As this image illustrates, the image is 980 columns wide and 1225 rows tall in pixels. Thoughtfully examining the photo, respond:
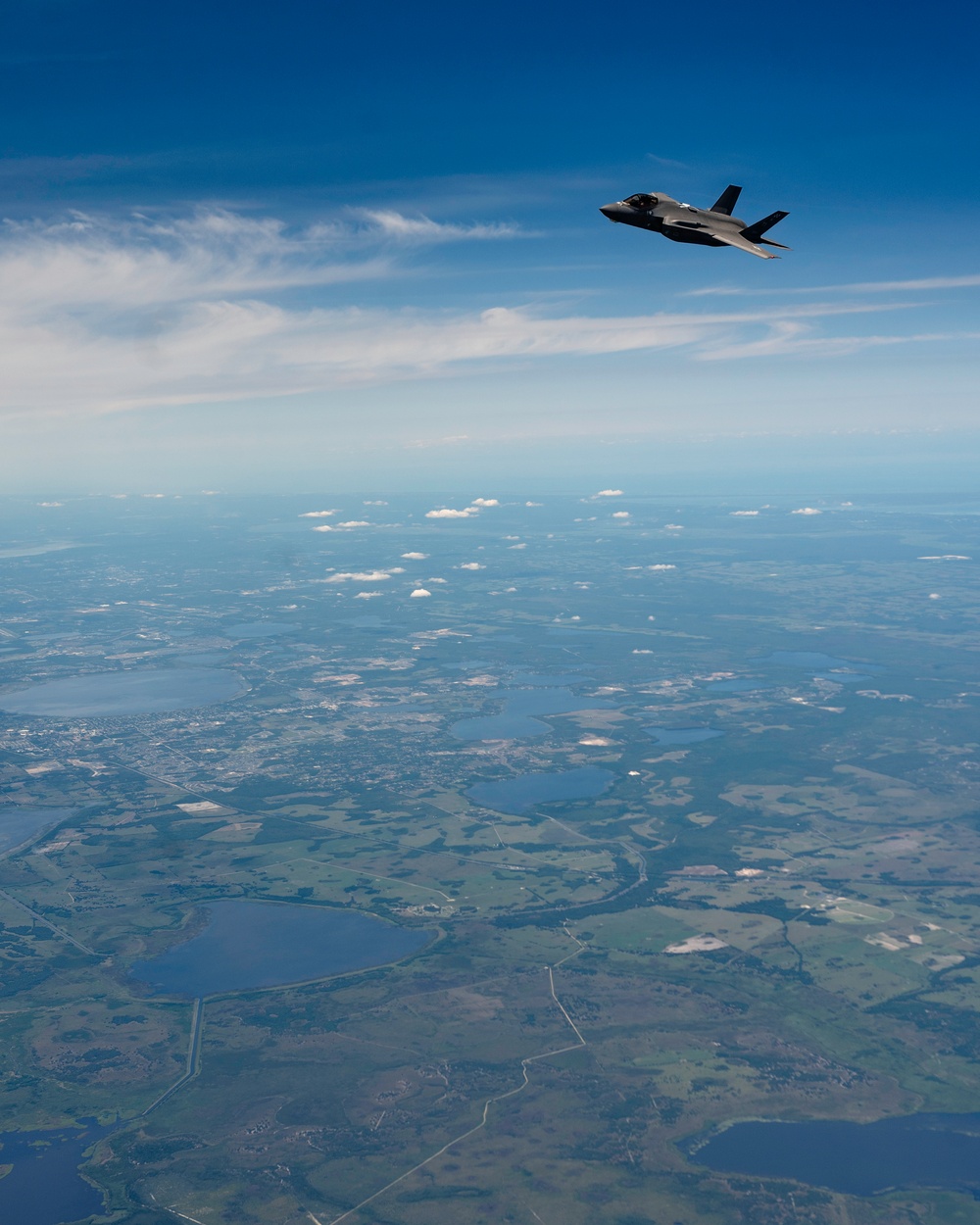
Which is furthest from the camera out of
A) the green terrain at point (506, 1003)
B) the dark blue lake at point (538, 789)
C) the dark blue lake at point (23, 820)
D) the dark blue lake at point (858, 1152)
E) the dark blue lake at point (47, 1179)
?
the dark blue lake at point (538, 789)

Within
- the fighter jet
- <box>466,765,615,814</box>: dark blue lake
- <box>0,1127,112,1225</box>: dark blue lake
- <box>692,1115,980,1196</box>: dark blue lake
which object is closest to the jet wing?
the fighter jet

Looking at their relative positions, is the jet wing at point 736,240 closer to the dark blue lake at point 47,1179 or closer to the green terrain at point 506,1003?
the green terrain at point 506,1003

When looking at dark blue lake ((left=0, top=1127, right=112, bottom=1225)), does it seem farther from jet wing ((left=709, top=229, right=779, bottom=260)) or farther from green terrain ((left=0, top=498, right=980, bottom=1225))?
jet wing ((left=709, top=229, right=779, bottom=260))

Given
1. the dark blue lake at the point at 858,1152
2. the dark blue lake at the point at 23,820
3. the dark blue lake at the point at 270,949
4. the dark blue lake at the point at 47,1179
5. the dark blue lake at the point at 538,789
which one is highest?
the dark blue lake at the point at 23,820

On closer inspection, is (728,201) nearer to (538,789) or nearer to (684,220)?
(684,220)

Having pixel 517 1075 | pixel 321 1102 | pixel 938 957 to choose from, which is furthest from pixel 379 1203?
pixel 938 957

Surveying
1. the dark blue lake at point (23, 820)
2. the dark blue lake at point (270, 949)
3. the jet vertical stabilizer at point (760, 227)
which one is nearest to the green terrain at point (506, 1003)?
the dark blue lake at point (23, 820)

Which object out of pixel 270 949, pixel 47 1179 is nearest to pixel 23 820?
pixel 270 949
